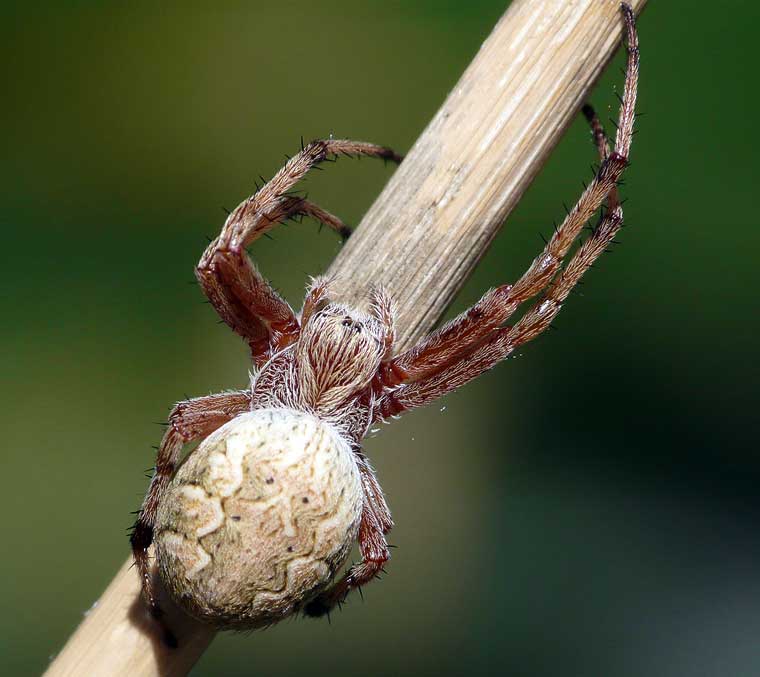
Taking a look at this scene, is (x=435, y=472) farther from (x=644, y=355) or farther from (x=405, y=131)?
(x=405, y=131)

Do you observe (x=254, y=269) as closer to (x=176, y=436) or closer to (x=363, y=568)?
(x=176, y=436)

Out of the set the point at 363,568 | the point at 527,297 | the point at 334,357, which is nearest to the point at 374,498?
the point at 363,568

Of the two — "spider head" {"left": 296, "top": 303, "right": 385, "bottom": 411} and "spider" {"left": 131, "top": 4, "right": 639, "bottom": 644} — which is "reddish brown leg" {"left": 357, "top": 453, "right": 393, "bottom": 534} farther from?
"spider head" {"left": 296, "top": 303, "right": 385, "bottom": 411}

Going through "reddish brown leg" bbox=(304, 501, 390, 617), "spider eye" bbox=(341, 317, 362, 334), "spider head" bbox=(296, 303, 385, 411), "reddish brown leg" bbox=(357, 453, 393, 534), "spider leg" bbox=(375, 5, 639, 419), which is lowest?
"reddish brown leg" bbox=(304, 501, 390, 617)

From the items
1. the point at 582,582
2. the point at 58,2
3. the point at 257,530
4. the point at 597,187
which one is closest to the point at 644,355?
the point at 582,582

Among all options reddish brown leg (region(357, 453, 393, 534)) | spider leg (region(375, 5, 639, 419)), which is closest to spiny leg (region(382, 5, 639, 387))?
spider leg (region(375, 5, 639, 419))

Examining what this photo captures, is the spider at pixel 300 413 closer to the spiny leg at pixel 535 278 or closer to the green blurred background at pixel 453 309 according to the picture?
the spiny leg at pixel 535 278
